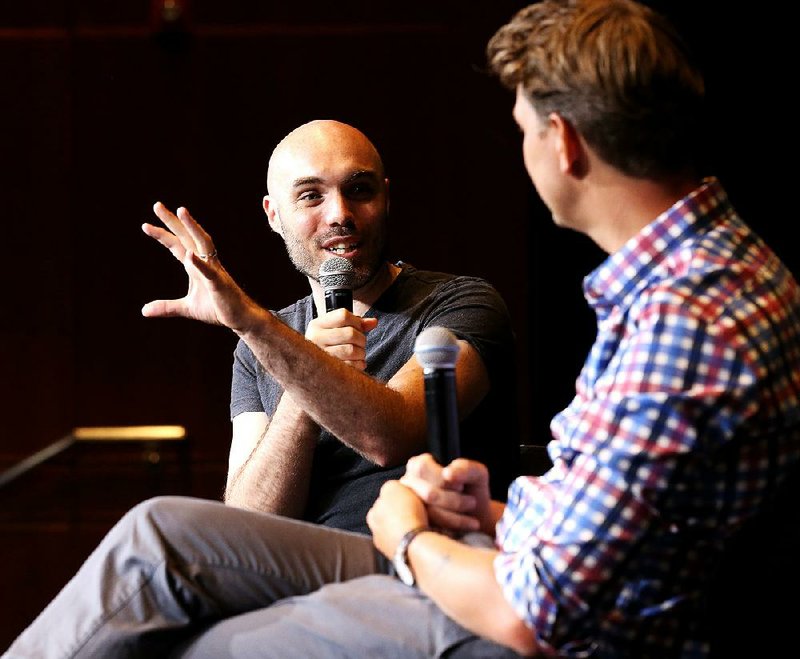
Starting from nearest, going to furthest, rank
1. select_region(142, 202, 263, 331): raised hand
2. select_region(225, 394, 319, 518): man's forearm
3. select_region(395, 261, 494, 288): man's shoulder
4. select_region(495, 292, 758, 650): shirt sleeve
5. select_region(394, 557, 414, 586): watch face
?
select_region(495, 292, 758, 650): shirt sleeve < select_region(394, 557, 414, 586): watch face < select_region(142, 202, 263, 331): raised hand < select_region(225, 394, 319, 518): man's forearm < select_region(395, 261, 494, 288): man's shoulder

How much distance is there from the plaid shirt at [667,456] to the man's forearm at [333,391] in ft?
2.29

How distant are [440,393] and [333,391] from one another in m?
0.54

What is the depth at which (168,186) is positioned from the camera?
404 cm

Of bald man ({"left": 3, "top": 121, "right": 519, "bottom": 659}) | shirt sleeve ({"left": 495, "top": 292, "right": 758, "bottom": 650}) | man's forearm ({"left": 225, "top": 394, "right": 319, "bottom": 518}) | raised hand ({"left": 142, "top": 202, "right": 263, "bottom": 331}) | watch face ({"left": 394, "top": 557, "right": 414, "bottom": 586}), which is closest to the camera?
shirt sleeve ({"left": 495, "top": 292, "right": 758, "bottom": 650})

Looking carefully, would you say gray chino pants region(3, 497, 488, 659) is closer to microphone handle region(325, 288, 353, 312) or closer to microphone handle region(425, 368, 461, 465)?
microphone handle region(425, 368, 461, 465)

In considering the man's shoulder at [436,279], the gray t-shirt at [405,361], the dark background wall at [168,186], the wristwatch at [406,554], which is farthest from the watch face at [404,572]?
the dark background wall at [168,186]

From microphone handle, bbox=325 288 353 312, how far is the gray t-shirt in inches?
5.6

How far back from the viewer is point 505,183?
3.95 meters

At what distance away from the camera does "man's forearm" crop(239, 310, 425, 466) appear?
1790 mm

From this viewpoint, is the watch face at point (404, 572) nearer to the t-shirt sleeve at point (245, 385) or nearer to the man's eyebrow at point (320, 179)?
the t-shirt sleeve at point (245, 385)

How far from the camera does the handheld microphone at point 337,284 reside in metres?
1.93

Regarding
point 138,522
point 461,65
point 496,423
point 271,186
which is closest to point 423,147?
point 461,65

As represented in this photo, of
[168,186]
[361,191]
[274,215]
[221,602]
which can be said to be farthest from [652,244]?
[168,186]

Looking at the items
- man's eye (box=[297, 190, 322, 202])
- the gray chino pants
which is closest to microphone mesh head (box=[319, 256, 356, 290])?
man's eye (box=[297, 190, 322, 202])
